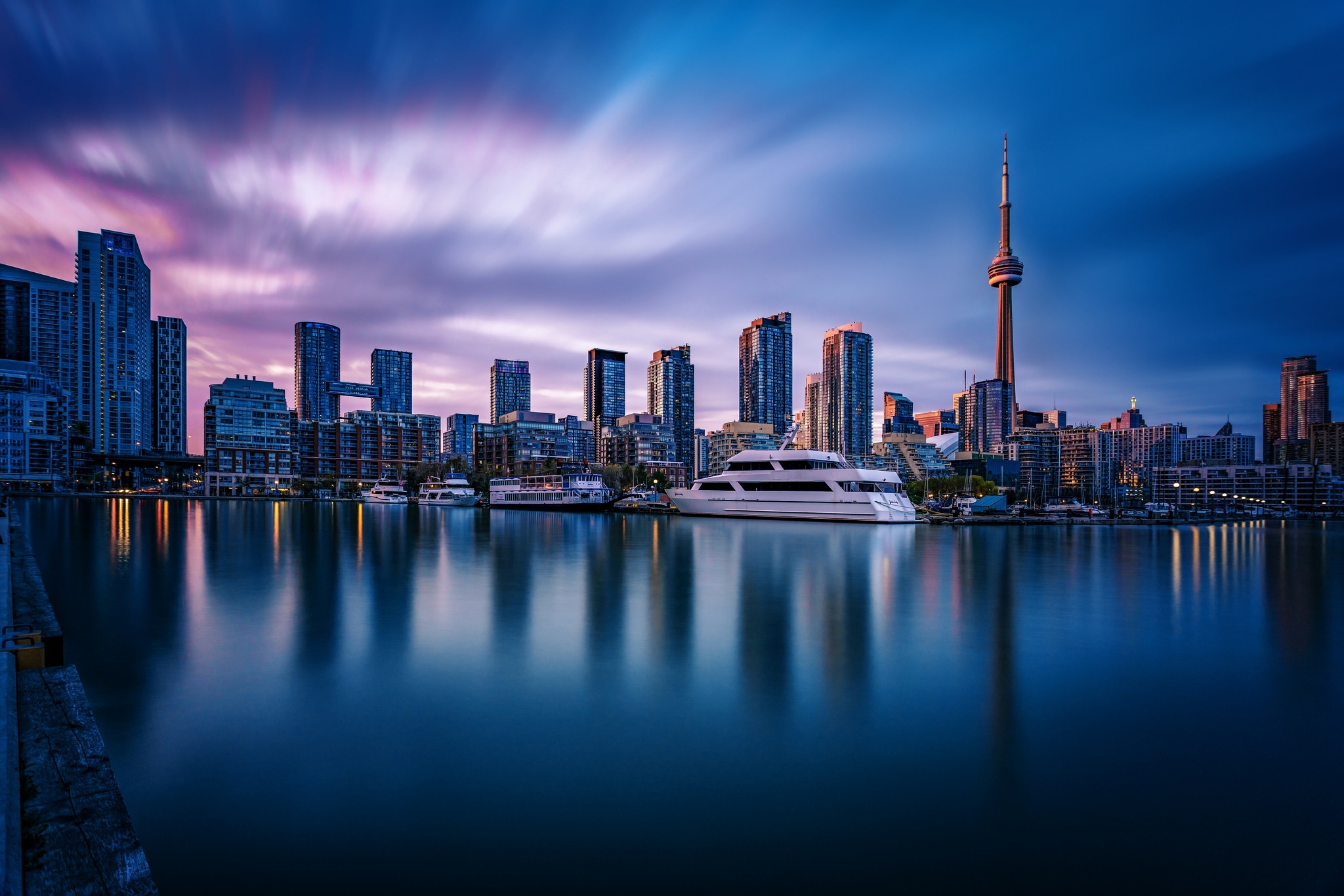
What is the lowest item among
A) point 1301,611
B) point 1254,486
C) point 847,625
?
point 1254,486

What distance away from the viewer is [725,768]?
24.9 feet

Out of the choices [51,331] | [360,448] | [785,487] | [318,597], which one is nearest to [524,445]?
[360,448]

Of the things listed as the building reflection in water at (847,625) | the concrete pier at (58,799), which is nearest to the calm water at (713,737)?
the building reflection in water at (847,625)

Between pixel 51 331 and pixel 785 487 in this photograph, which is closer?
pixel 785 487

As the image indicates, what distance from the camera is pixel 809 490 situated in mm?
62812

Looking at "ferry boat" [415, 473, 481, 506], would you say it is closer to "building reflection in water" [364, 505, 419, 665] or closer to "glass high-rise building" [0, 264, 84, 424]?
"building reflection in water" [364, 505, 419, 665]

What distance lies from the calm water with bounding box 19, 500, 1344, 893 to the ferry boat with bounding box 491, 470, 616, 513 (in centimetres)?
7053

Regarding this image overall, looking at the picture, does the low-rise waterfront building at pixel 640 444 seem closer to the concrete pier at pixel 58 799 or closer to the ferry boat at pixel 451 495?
the ferry boat at pixel 451 495

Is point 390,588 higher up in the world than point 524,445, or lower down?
lower down

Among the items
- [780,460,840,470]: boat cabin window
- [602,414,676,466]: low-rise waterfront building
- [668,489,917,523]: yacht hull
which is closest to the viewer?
[668,489,917,523]: yacht hull

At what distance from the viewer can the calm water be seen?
5.79 metres

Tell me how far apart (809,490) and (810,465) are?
228 cm

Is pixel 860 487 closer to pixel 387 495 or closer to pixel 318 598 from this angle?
pixel 318 598

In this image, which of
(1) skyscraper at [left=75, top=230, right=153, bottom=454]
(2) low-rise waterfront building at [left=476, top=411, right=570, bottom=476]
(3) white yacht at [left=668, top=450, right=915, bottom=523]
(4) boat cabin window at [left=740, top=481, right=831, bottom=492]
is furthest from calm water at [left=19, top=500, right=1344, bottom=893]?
(1) skyscraper at [left=75, top=230, right=153, bottom=454]
